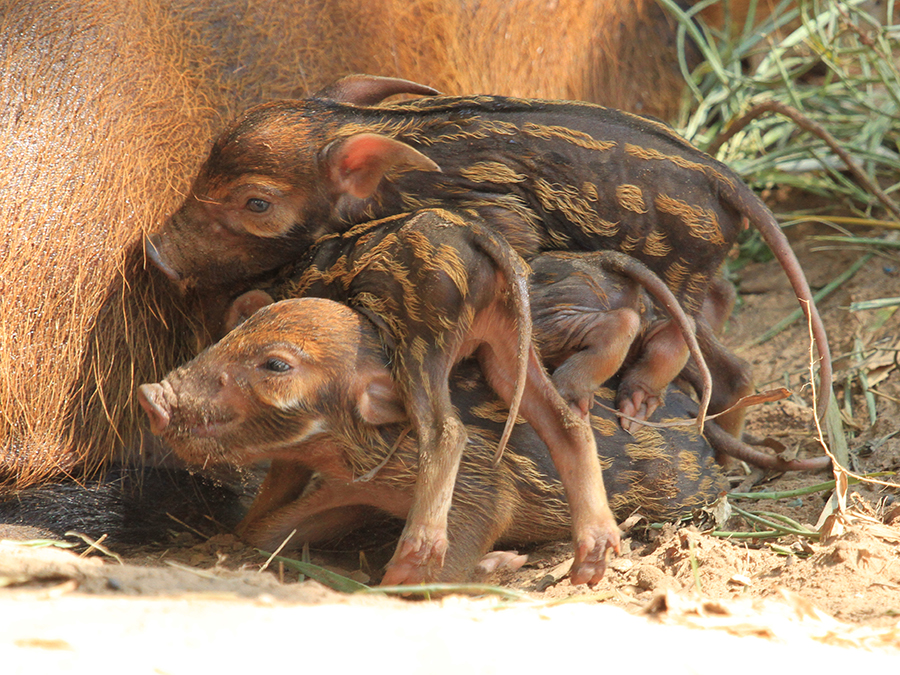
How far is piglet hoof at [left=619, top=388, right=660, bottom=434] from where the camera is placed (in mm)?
2059

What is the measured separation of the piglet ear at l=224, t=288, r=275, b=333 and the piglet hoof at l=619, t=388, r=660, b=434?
0.84 meters

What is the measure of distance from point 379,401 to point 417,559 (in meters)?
0.35

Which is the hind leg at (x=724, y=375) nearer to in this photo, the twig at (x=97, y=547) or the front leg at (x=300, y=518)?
the front leg at (x=300, y=518)

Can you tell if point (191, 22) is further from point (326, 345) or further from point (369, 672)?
point (369, 672)

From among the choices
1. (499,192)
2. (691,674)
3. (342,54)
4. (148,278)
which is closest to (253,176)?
(148,278)

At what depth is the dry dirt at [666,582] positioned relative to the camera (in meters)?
1.35

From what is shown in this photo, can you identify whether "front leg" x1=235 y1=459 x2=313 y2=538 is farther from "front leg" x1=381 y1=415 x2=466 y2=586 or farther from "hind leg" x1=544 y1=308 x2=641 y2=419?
"hind leg" x1=544 y1=308 x2=641 y2=419

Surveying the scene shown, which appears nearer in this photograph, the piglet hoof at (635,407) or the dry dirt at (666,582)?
the dry dirt at (666,582)

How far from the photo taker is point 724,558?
1908 millimetres

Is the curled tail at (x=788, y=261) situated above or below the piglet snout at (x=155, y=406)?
above

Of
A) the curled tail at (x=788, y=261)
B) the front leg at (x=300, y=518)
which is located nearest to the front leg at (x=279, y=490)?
the front leg at (x=300, y=518)

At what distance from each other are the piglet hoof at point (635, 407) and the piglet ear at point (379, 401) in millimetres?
483

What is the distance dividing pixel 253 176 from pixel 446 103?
474mm

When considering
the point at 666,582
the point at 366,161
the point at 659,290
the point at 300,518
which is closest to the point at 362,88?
the point at 366,161
